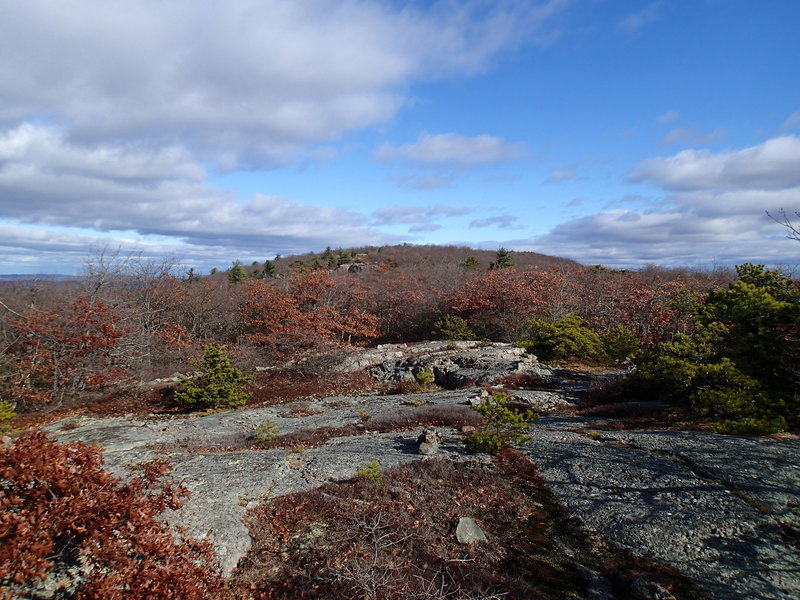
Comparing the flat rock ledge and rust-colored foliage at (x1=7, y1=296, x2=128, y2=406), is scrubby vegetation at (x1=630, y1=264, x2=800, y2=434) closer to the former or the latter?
the flat rock ledge

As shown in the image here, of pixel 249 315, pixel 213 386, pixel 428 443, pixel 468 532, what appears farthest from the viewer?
pixel 249 315

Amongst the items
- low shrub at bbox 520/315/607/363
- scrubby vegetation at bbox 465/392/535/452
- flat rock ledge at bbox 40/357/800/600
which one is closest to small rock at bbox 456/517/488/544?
flat rock ledge at bbox 40/357/800/600

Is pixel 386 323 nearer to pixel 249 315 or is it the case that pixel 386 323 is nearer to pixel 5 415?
pixel 249 315

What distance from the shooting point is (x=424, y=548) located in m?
5.16

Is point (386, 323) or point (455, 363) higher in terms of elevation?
point (386, 323)

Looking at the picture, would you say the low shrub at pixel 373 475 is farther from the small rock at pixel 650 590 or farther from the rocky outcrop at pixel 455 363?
the rocky outcrop at pixel 455 363

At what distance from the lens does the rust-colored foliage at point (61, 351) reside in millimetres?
14445

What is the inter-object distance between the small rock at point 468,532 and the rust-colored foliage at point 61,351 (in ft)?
49.9

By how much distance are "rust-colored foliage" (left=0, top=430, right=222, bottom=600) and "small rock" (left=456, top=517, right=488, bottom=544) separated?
112 inches

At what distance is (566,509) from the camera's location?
6336mm

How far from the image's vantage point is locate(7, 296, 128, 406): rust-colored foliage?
47.4 ft

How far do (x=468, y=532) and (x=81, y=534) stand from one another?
4.27 meters

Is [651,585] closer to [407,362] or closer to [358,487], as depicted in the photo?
[358,487]

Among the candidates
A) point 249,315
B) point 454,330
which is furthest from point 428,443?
point 249,315
